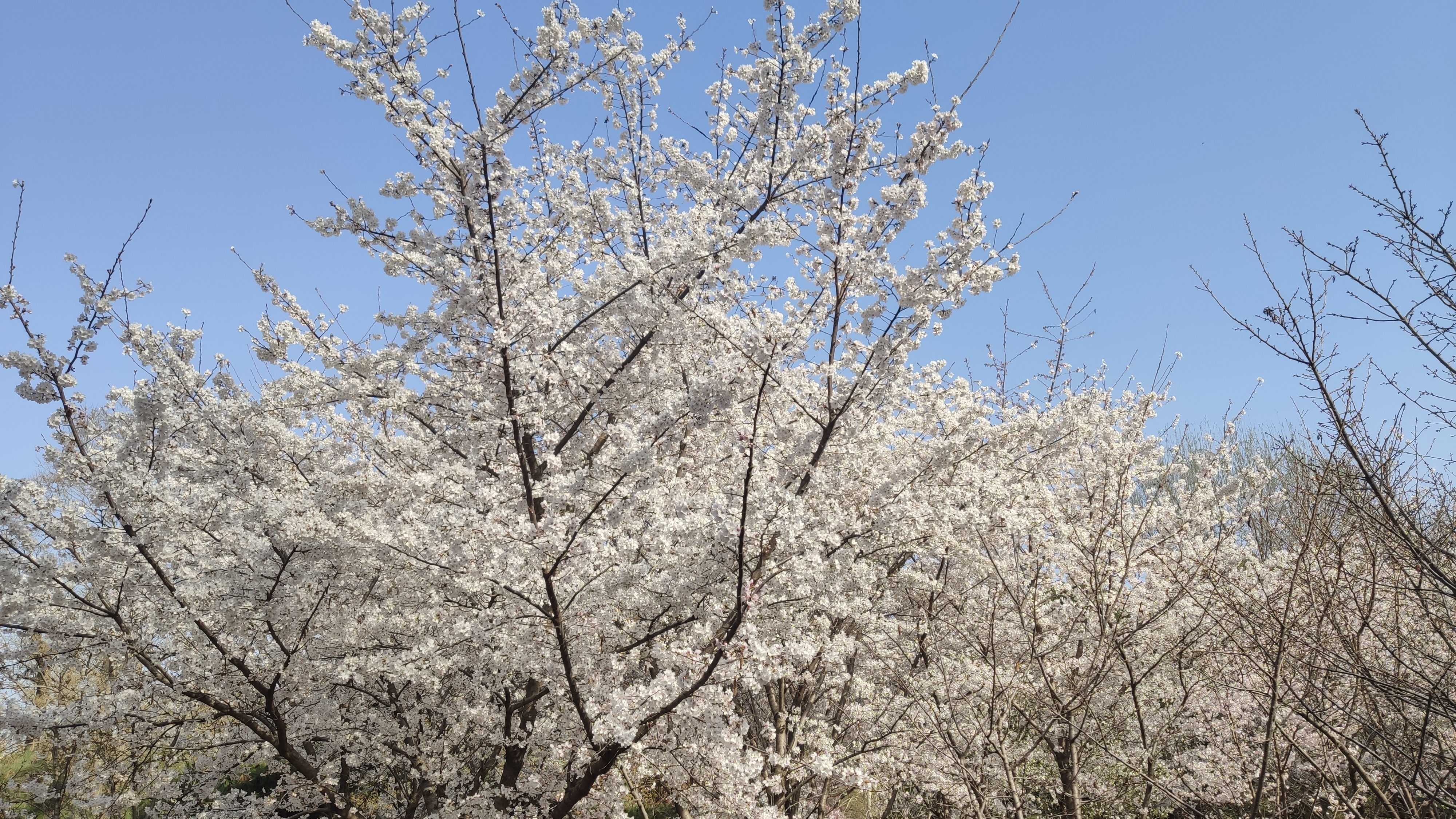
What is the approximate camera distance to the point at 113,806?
307 inches

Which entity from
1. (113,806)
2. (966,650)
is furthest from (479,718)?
(966,650)

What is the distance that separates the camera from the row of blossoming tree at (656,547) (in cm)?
488

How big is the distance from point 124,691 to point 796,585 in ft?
19.3

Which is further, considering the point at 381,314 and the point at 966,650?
the point at 966,650

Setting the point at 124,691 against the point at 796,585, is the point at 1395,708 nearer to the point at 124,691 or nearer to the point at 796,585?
the point at 796,585

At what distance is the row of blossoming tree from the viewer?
4875 millimetres

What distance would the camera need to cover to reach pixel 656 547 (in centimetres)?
528

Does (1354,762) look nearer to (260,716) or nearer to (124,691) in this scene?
(260,716)

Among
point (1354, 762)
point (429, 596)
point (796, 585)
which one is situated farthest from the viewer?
point (429, 596)

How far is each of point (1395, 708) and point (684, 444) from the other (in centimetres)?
526

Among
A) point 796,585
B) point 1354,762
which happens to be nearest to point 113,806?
point 796,585

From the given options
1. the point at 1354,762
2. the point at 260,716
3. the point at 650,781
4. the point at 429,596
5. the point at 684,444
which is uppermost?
the point at 684,444

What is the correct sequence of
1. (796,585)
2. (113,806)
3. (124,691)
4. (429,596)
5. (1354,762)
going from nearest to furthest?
(1354,762) < (796,585) < (124,691) < (429,596) < (113,806)

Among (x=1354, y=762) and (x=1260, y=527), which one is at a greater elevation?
(x=1260, y=527)
